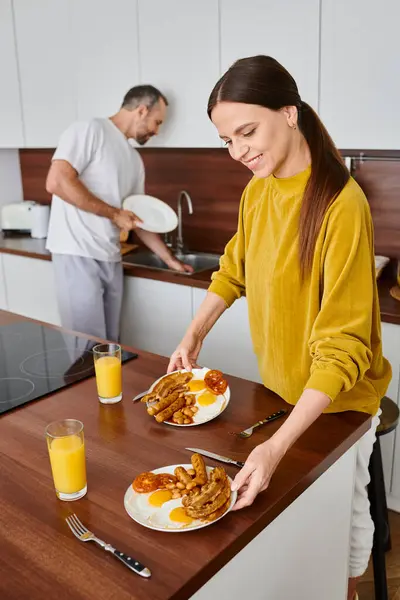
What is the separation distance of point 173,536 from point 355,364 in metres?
0.46

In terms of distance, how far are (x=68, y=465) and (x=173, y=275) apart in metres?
1.71

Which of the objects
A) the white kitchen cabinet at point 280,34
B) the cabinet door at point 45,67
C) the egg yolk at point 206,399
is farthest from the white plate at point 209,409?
the cabinet door at point 45,67

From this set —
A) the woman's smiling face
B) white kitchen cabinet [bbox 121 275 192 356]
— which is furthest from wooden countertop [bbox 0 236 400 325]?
the woman's smiling face

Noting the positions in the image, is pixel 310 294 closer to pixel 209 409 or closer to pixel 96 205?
pixel 209 409

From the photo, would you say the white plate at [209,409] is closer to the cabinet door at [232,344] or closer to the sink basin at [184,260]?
the cabinet door at [232,344]

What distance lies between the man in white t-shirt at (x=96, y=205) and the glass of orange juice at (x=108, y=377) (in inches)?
51.1

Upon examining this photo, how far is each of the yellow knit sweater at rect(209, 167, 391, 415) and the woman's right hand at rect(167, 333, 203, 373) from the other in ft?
0.50

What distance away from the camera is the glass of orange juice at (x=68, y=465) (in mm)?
975

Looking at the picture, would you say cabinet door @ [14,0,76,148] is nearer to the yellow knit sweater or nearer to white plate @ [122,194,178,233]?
white plate @ [122,194,178,233]

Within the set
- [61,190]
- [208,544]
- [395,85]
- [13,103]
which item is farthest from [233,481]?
[13,103]

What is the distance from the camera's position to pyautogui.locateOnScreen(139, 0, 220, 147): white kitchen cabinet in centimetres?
244

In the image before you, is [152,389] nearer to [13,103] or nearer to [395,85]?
[395,85]

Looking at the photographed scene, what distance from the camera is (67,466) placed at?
972mm

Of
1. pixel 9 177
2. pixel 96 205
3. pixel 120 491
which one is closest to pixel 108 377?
pixel 120 491
